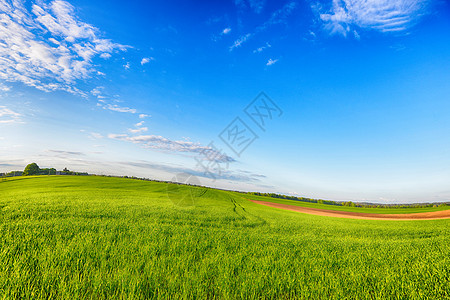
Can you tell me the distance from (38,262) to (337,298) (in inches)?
181

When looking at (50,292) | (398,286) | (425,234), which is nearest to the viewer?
(50,292)

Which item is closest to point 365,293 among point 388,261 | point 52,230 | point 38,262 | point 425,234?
point 388,261

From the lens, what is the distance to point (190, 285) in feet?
7.64

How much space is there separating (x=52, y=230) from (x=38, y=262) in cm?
250

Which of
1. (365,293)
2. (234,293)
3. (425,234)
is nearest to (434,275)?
(365,293)

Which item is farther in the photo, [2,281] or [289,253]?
[289,253]

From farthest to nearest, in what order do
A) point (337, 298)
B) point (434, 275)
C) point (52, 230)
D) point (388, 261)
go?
point (52, 230), point (388, 261), point (434, 275), point (337, 298)

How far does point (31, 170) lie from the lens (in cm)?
9400

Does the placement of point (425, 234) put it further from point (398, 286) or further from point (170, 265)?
point (170, 265)

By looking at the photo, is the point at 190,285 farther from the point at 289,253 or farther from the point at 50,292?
the point at 289,253

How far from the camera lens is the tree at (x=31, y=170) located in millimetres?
92438

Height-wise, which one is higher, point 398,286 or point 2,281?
point 398,286

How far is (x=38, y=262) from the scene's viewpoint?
2.82 meters

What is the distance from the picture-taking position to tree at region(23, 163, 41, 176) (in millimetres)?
92438
